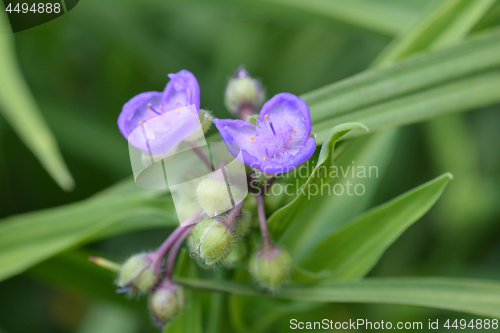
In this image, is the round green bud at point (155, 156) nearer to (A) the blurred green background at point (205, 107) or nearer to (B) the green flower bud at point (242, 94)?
(B) the green flower bud at point (242, 94)

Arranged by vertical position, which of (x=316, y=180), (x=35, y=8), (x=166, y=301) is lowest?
(x=166, y=301)

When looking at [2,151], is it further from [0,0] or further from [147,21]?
[147,21]

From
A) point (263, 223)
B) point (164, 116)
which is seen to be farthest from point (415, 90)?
point (164, 116)

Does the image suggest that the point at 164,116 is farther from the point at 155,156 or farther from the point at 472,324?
the point at 472,324

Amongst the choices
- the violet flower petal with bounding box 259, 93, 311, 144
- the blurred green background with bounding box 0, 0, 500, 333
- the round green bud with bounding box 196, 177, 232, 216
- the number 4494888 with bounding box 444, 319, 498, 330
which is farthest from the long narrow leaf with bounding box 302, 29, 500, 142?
the number 4494888 with bounding box 444, 319, 498, 330

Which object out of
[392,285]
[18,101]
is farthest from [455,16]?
[18,101]

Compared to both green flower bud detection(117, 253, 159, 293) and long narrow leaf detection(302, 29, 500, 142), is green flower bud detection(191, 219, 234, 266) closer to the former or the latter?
green flower bud detection(117, 253, 159, 293)
